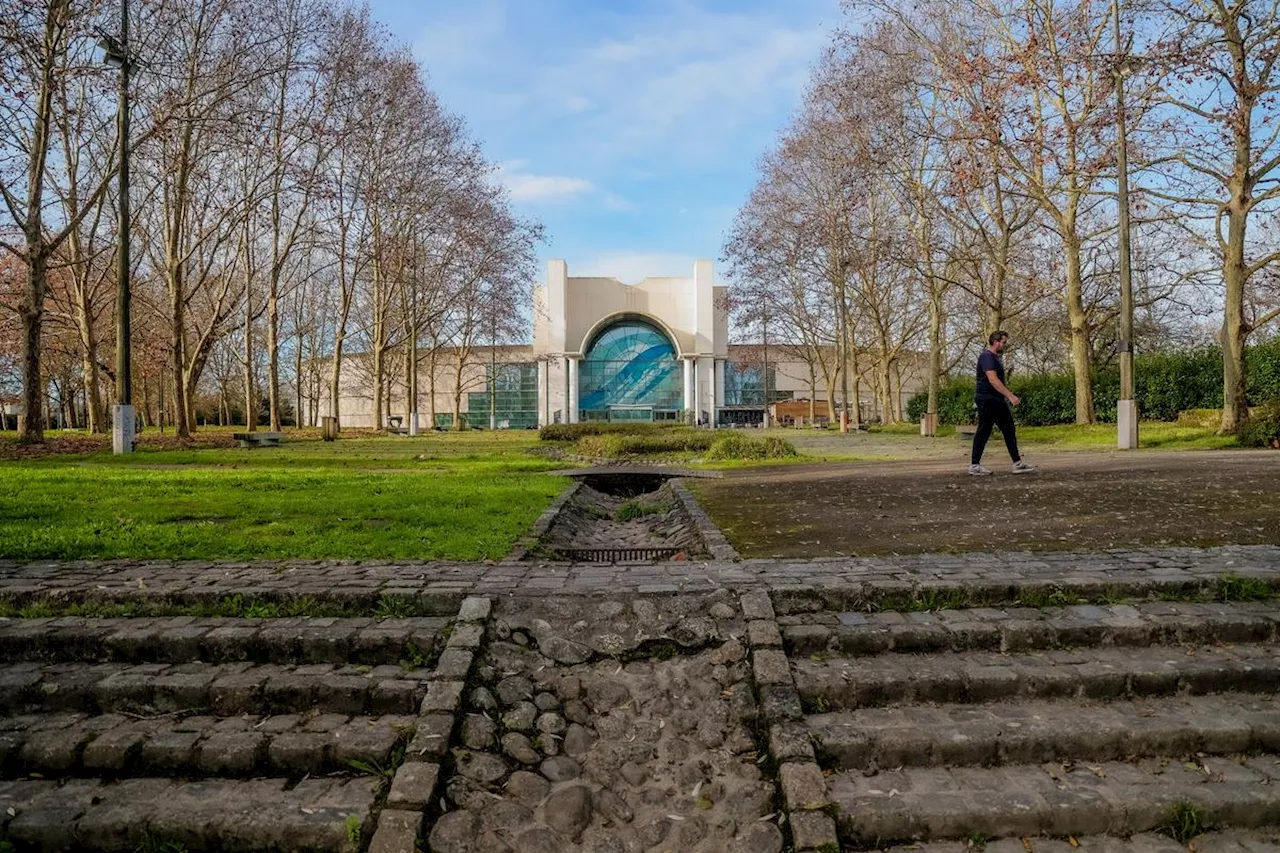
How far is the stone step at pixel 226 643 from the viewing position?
13.8 ft

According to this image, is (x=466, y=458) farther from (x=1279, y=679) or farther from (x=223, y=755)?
(x=1279, y=679)

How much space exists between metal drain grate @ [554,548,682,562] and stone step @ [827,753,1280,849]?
3.99 meters

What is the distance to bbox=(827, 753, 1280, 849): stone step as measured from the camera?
3135mm

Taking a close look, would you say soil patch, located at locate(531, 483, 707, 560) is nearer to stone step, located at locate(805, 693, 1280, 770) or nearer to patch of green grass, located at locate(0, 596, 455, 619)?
patch of green grass, located at locate(0, 596, 455, 619)

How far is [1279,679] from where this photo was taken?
3.89 m

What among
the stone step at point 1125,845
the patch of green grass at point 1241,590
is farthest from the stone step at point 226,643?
the patch of green grass at point 1241,590

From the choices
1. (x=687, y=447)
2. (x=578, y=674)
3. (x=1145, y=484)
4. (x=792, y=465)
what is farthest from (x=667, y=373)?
(x=578, y=674)

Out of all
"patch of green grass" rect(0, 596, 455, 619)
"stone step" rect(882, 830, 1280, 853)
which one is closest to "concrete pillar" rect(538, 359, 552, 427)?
"patch of green grass" rect(0, 596, 455, 619)

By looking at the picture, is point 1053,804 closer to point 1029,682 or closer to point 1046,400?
point 1029,682

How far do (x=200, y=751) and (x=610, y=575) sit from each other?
2587 millimetres

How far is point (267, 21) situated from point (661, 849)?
24.9m

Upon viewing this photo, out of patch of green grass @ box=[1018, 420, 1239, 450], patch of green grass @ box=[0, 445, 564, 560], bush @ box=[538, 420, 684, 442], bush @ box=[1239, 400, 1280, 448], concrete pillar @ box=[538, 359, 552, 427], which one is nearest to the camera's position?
patch of green grass @ box=[0, 445, 564, 560]

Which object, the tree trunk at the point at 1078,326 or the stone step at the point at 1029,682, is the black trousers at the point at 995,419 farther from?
the tree trunk at the point at 1078,326

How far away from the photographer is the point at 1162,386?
80.7 ft
